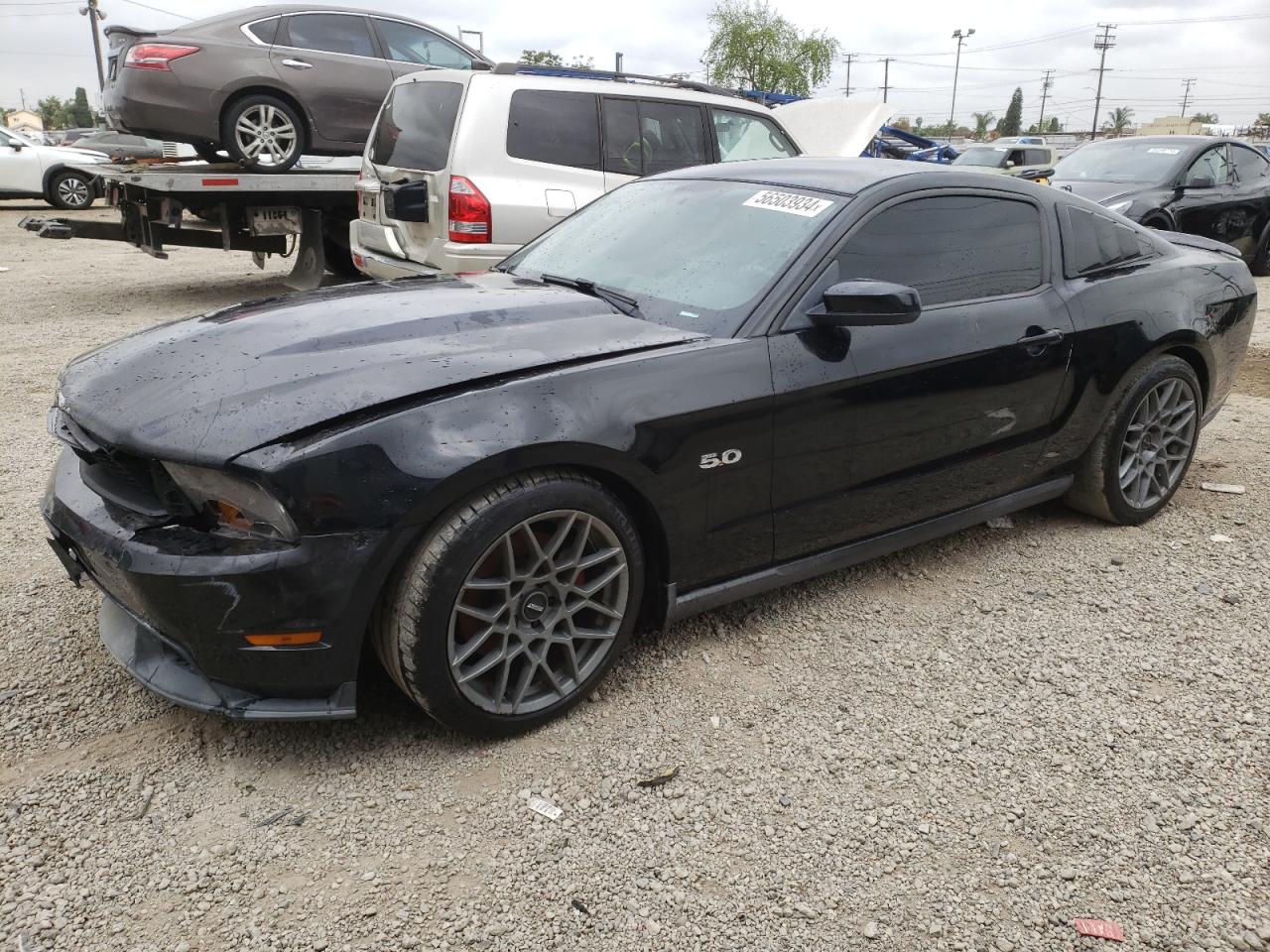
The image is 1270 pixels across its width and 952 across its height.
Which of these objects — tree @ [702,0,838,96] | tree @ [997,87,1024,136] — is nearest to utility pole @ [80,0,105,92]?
tree @ [702,0,838,96]

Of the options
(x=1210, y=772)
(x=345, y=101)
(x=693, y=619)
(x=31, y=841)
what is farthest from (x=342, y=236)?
(x=1210, y=772)

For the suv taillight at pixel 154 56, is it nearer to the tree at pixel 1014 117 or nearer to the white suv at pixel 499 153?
the white suv at pixel 499 153

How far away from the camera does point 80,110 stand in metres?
96.9

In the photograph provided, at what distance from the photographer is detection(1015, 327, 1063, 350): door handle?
11.4ft

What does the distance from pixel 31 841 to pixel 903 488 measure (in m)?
2.66

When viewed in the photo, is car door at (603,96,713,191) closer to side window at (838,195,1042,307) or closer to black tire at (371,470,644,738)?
side window at (838,195,1042,307)

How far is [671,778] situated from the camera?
2506mm

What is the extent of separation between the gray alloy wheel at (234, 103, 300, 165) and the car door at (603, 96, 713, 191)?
3640 millimetres

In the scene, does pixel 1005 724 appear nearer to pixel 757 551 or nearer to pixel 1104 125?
pixel 757 551

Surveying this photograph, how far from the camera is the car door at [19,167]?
55.2ft

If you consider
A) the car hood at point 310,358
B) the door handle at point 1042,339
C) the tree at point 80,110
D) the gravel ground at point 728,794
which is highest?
the tree at point 80,110

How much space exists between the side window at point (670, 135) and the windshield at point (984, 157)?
441 inches

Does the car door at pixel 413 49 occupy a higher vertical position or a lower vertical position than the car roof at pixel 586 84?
higher

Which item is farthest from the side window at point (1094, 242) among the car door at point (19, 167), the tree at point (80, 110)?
the tree at point (80, 110)
